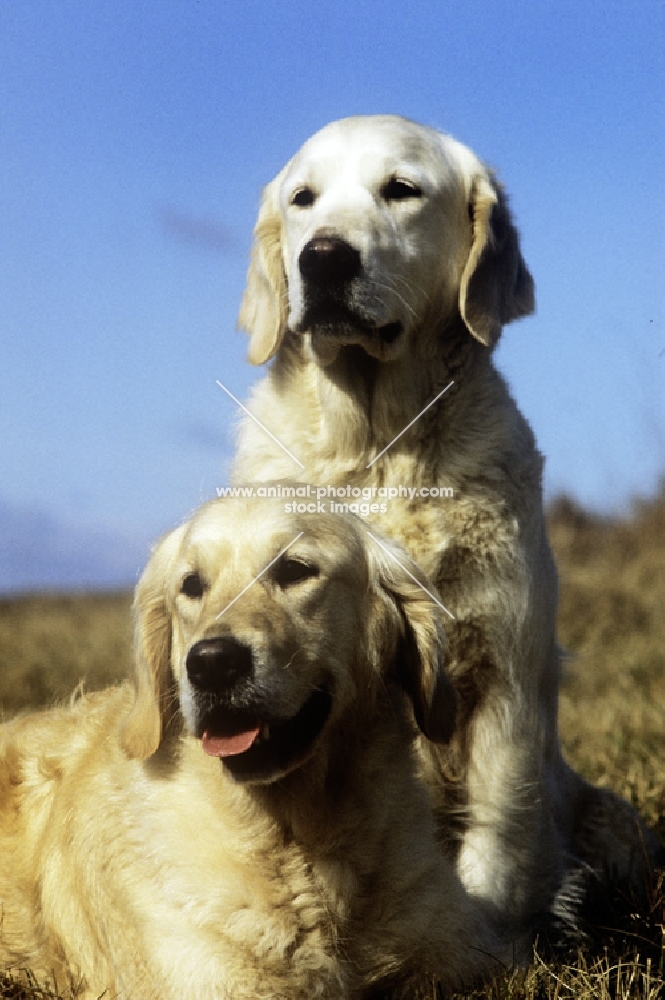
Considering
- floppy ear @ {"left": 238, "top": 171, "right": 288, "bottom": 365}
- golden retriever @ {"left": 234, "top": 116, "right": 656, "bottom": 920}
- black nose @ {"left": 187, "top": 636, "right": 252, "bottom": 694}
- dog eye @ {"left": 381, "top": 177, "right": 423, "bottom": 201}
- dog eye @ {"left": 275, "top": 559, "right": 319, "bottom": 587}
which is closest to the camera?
black nose @ {"left": 187, "top": 636, "right": 252, "bottom": 694}

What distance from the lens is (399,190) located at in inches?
150

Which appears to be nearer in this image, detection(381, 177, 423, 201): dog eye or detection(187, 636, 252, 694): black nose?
detection(187, 636, 252, 694): black nose

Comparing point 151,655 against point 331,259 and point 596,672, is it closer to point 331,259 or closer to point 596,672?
point 331,259

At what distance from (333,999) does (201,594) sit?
0.96 metres

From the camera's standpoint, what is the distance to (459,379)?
12.6 ft

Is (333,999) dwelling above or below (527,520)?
below

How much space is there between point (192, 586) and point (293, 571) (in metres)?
0.24

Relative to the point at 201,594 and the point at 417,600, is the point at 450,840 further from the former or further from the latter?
the point at 201,594

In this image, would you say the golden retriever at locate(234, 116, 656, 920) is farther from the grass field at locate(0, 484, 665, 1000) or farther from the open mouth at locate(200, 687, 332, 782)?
the open mouth at locate(200, 687, 332, 782)

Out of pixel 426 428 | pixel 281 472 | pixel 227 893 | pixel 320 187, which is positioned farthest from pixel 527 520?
pixel 227 893

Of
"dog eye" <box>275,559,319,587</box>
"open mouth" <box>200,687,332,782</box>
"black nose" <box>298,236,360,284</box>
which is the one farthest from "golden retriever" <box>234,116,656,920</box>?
"open mouth" <box>200,687,332,782</box>

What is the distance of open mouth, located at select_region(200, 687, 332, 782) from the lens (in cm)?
274

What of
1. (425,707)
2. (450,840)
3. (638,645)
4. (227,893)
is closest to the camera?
(227,893)

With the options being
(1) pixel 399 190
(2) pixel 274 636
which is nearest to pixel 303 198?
(1) pixel 399 190
